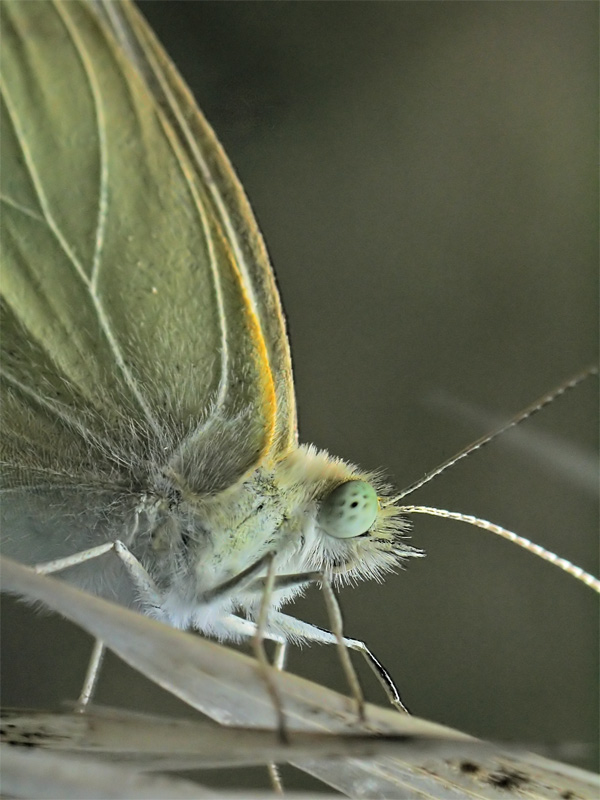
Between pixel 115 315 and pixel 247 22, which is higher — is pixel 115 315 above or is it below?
below

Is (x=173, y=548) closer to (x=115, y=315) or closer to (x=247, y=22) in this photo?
(x=115, y=315)

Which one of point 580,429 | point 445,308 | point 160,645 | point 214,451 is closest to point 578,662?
point 580,429

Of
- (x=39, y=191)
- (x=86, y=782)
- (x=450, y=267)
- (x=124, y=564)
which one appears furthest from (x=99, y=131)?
(x=450, y=267)

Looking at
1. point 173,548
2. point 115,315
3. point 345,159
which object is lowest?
point 173,548

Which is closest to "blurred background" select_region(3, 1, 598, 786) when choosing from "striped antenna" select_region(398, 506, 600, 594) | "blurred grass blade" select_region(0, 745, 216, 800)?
"striped antenna" select_region(398, 506, 600, 594)

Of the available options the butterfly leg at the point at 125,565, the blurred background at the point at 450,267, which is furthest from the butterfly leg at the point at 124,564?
the blurred background at the point at 450,267

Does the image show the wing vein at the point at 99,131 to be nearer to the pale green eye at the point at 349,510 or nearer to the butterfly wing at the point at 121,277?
the butterfly wing at the point at 121,277

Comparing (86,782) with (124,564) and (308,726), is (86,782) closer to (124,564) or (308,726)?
(308,726)
